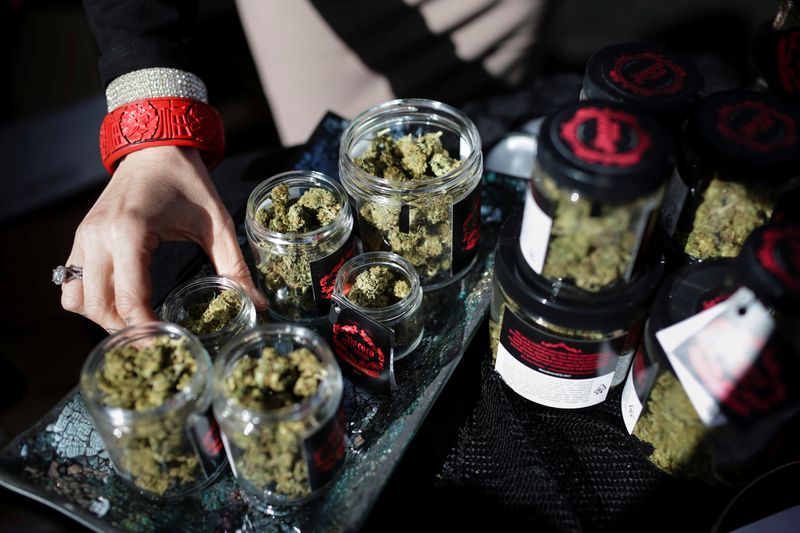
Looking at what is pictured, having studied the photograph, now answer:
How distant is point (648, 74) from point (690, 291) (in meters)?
0.27

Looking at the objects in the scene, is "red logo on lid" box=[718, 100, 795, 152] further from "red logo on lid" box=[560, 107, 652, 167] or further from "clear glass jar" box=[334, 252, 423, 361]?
"clear glass jar" box=[334, 252, 423, 361]

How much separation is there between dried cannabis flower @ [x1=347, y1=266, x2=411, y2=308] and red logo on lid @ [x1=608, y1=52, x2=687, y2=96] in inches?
15.4

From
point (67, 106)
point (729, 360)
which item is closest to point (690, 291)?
point (729, 360)

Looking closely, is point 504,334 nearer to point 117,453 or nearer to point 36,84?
point 117,453

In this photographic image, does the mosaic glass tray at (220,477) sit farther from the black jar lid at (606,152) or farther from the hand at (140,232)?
the black jar lid at (606,152)

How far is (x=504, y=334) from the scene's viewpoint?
2.77 ft

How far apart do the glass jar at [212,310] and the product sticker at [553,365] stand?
0.34 metres

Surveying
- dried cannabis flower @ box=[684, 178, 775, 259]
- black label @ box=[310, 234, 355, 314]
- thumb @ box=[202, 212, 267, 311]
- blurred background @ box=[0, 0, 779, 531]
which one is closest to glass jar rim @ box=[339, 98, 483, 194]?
black label @ box=[310, 234, 355, 314]

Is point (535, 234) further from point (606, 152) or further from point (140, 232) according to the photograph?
point (140, 232)

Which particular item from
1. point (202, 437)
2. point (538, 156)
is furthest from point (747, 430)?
point (202, 437)

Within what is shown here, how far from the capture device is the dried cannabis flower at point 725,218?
73cm

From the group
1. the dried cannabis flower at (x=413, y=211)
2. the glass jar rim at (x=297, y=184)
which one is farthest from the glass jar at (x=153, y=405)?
the dried cannabis flower at (x=413, y=211)

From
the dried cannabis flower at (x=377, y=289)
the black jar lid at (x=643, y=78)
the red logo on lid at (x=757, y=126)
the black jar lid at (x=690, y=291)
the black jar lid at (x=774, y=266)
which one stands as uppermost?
the black jar lid at (x=643, y=78)

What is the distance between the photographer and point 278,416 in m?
0.67
